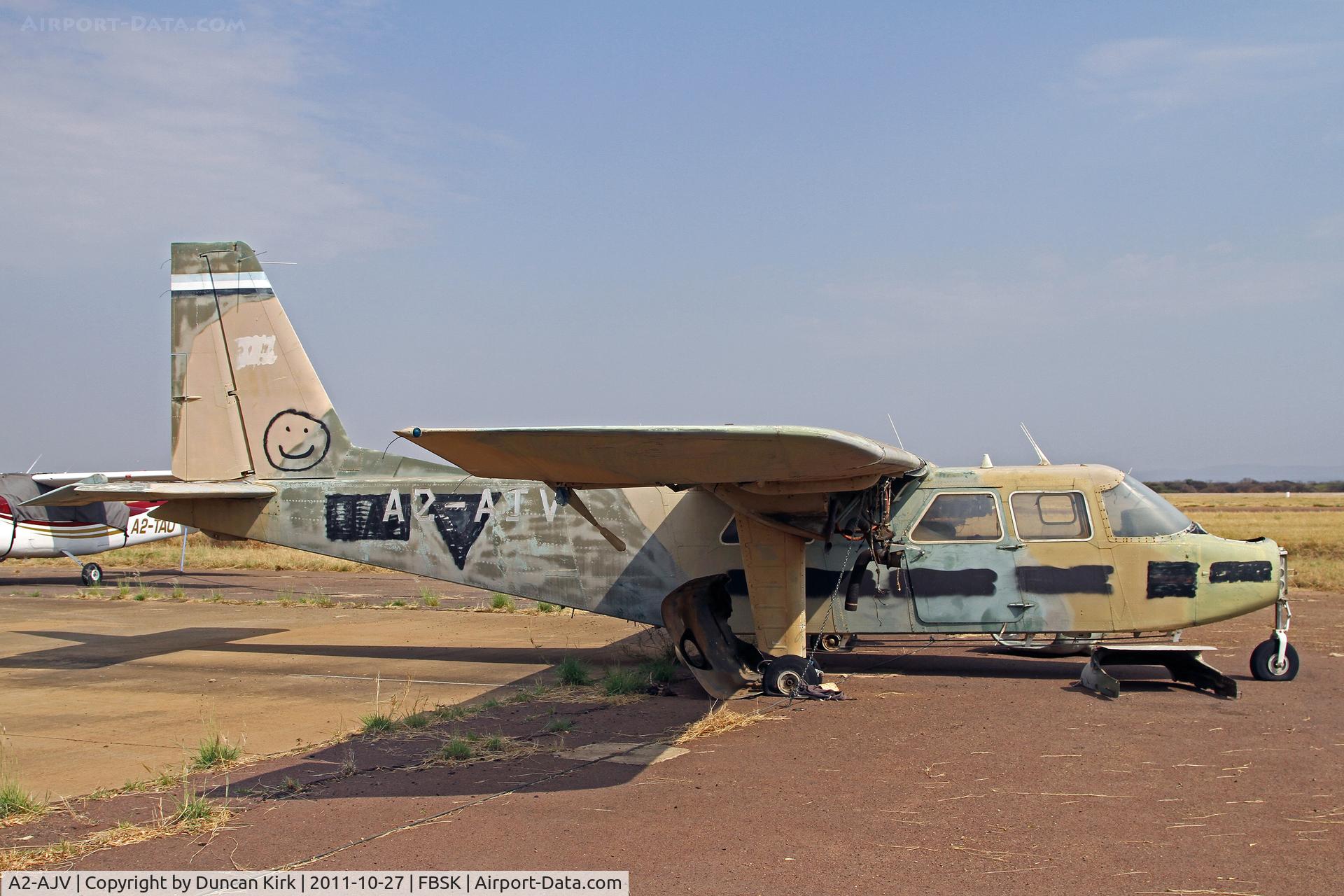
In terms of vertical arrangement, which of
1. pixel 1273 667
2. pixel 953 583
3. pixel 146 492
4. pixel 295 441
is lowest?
pixel 1273 667

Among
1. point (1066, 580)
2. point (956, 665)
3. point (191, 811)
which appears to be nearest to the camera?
point (191, 811)

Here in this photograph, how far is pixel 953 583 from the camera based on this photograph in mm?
10281

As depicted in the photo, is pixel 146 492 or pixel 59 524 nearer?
pixel 146 492

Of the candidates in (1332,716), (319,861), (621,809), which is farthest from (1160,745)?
(319,861)

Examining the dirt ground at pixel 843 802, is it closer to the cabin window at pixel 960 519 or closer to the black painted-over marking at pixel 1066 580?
the black painted-over marking at pixel 1066 580

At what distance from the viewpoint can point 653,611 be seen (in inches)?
434

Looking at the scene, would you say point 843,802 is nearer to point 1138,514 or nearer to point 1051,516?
point 1051,516

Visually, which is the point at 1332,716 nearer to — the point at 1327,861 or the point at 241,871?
the point at 1327,861

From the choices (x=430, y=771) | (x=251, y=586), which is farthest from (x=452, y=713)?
(x=251, y=586)

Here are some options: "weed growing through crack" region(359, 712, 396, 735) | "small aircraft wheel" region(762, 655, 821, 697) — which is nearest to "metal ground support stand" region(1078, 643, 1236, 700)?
"small aircraft wheel" region(762, 655, 821, 697)

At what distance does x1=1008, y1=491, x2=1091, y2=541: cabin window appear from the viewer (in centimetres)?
1020

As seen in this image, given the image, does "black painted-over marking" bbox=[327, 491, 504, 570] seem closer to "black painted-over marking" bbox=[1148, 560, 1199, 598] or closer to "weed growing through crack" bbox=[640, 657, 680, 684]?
"weed growing through crack" bbox=[640, 657, 680, 684]

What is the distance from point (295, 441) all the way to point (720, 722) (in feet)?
22.3

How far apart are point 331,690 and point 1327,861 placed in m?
8.51
